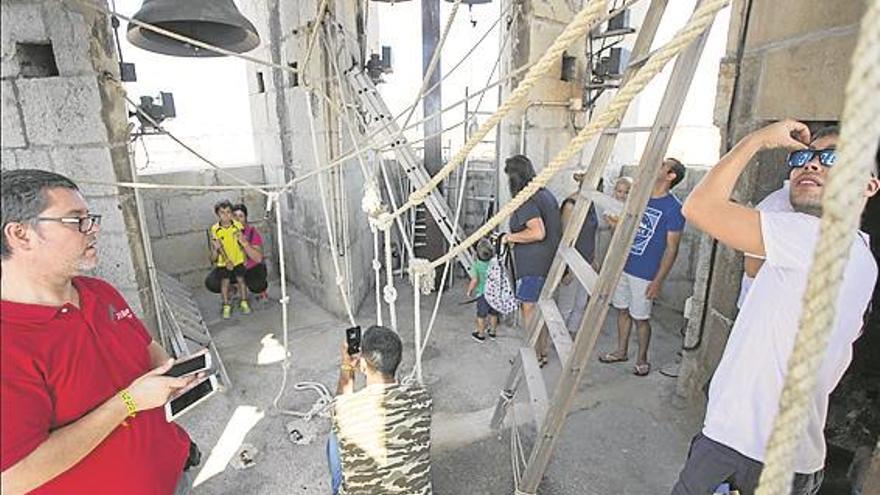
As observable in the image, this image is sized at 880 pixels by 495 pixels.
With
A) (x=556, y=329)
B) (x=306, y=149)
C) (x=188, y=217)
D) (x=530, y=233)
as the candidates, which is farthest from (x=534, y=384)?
(x=188, y=217)

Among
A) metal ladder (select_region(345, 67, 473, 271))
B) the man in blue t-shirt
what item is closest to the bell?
metal ladder (select_region(345, 67, 473, 271))

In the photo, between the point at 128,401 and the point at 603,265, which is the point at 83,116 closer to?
the point at 128,401

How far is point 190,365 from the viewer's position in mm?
1212

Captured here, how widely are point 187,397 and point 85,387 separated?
0.86ft

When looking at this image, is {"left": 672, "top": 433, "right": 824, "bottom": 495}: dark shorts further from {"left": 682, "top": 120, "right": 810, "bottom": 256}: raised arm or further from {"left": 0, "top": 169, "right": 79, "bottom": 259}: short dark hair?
{"left": 0, "top": 169, "right": 79, "bottom": 259}: short dark hair

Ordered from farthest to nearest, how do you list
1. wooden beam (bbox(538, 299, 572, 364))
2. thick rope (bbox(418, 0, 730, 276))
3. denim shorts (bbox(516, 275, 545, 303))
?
denim shorts (bbox(516, 275, 545, 303)) → wooden beam (bbox(538, 299, 572, 364)) → thick rope (bbox(418, 0, 730, 276))

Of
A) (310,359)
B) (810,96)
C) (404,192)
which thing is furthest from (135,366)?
(404,192)

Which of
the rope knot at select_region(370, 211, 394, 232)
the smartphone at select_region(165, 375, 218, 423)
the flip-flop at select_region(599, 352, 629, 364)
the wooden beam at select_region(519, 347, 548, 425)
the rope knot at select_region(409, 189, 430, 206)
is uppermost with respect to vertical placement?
the rope knot at select_region(409, 189, 430, 206)

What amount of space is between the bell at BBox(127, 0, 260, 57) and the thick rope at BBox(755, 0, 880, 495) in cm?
212

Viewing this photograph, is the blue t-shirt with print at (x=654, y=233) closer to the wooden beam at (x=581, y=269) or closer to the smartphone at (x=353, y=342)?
the wooden beam at (x=581, y=269)

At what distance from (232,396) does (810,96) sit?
3008 mm

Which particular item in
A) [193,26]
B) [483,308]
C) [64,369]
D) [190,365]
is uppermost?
[193,26]

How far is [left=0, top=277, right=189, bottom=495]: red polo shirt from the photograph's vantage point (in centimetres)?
82

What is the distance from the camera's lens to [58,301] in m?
0.99
